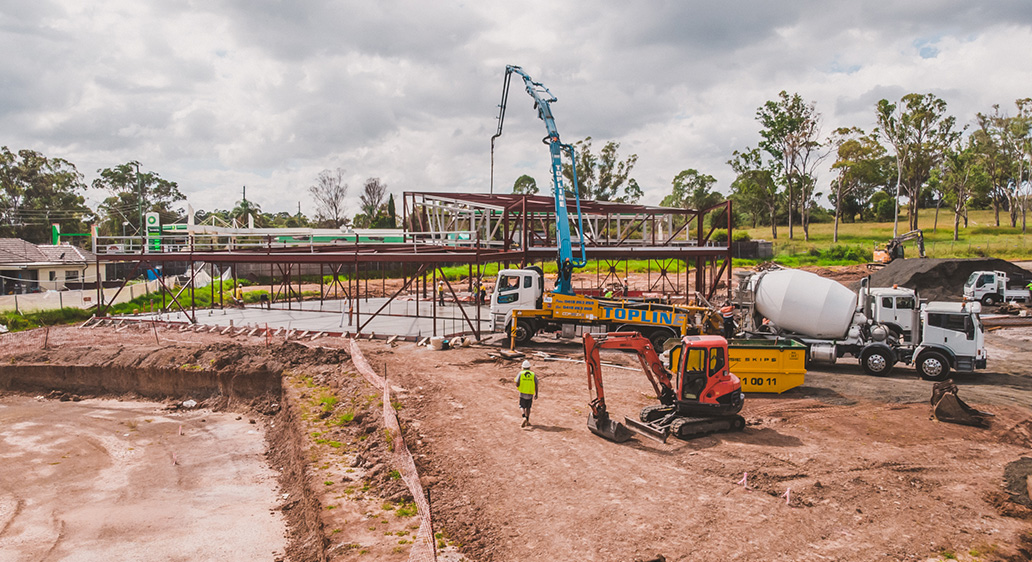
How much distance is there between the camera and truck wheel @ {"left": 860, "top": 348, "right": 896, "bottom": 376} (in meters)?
16.5

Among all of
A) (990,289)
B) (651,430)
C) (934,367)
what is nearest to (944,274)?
(990,289)

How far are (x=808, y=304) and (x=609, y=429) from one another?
30.2ft

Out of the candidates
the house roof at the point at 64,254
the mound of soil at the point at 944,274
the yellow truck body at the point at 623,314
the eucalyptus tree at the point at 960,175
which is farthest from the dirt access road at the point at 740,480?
the eucalyptus tree at the point at 960,175

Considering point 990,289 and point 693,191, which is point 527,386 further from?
point 693,191

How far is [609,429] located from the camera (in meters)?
11.3

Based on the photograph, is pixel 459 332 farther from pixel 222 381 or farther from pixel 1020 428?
pixel 1020 428

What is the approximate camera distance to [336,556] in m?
7.31

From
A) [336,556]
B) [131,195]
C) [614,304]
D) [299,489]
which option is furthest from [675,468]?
[131,195]

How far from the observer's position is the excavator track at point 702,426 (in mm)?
11320

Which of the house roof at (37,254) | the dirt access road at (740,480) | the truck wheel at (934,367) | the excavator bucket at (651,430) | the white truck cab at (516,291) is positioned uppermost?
the house roof at (37,254)

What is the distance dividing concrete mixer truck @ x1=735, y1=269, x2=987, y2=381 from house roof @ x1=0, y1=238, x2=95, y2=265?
43.1 m

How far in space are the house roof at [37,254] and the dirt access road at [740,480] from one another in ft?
129

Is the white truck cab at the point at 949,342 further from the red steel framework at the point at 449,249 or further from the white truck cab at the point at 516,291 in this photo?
the white truck cab at the point at 516,291

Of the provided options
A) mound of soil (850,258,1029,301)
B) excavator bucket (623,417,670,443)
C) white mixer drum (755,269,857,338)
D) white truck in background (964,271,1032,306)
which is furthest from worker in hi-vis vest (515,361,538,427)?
white truck in background (964,271,1032,306)
